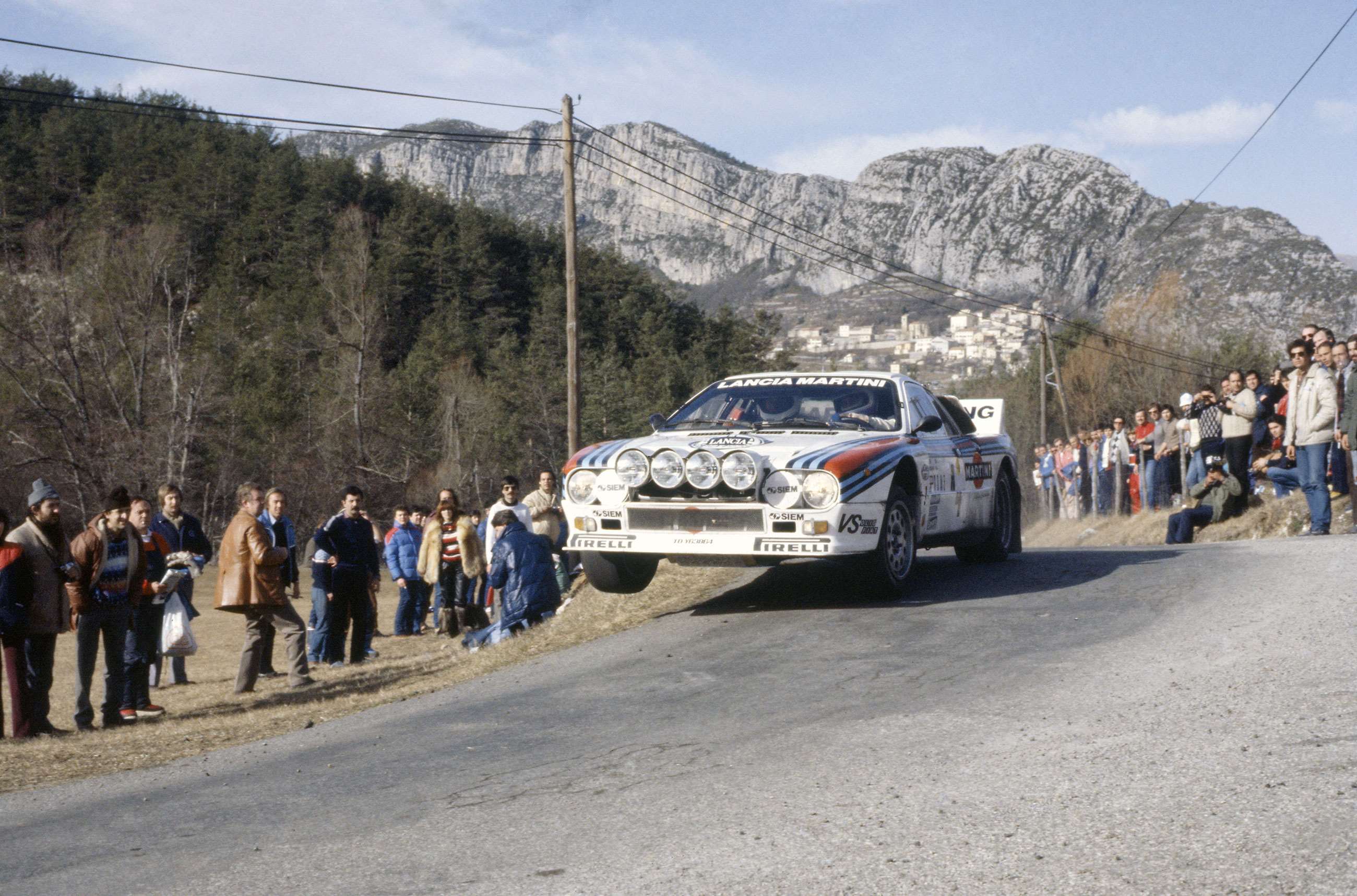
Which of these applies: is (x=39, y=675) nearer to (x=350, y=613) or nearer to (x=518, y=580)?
(x=518, y=580)

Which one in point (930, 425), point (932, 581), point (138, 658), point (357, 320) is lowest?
point (138, 658)

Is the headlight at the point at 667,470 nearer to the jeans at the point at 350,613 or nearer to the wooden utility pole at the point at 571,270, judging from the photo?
the jeans at the point at 350,613

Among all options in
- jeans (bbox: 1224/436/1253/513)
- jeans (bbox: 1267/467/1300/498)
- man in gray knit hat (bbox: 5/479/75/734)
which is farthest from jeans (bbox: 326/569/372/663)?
jeans (bbox: 1224/436/1253/513)

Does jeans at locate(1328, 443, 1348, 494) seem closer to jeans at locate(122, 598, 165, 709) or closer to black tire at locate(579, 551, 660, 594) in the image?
black tire at locate(579, 551, 660, 594)

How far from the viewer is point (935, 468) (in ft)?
35.0

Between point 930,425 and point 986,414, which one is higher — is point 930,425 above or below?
below

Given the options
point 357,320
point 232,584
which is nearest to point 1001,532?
point 232,584

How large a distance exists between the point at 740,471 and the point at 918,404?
2605 mm

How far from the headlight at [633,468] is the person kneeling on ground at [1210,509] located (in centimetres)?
971

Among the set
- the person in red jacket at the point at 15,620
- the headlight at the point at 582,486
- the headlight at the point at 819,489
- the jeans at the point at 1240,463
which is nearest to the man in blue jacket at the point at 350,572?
the person in red jacket at the point at 15,620

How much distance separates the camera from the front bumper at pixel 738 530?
9000 mm

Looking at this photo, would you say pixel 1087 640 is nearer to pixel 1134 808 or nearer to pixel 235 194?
pixel 1134 808

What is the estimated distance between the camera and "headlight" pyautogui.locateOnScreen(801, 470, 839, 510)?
8992 mm

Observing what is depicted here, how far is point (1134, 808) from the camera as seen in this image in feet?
15.1
